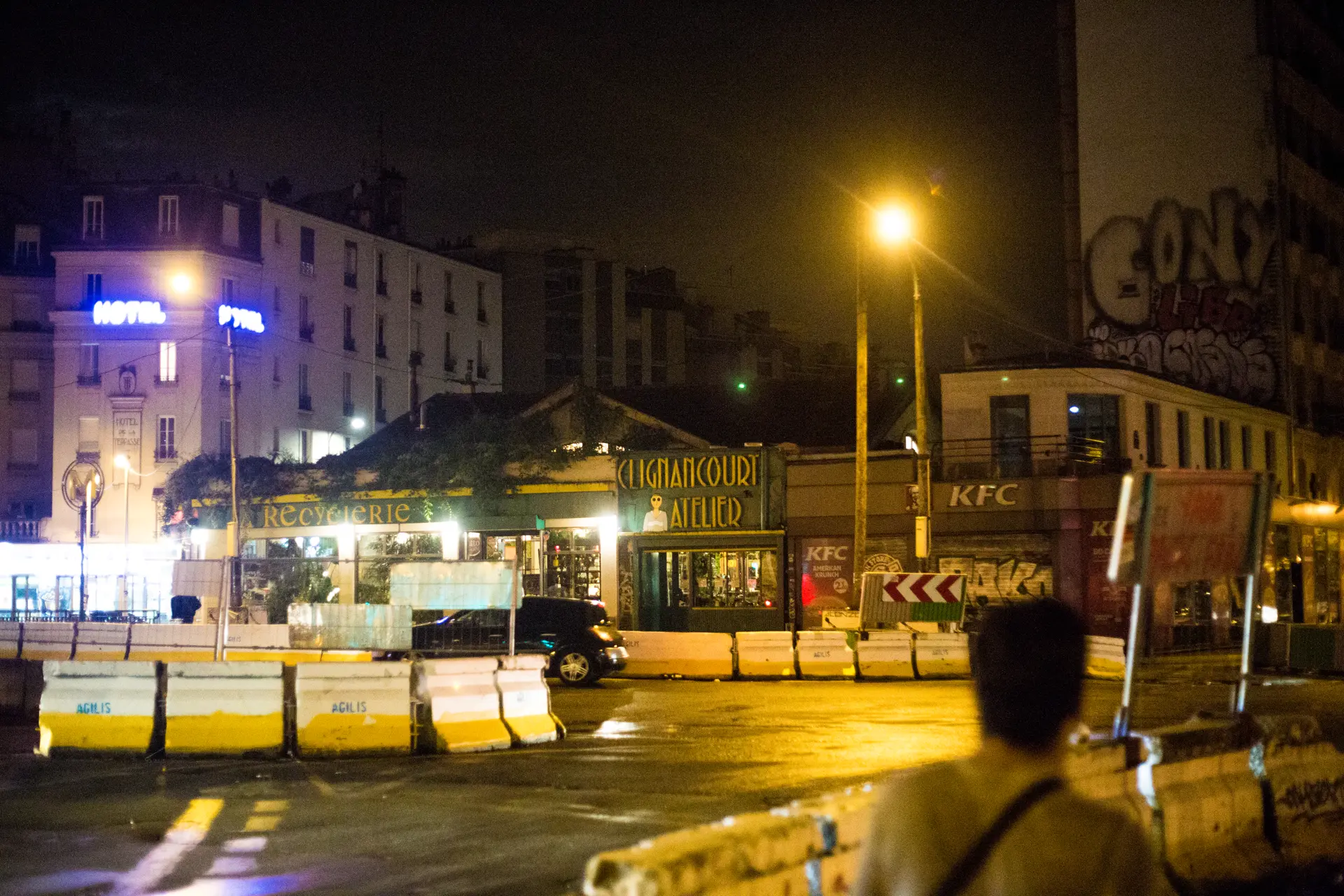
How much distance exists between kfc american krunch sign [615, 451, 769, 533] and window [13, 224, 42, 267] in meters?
40.7

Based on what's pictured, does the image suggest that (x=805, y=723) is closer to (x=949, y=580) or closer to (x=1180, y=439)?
(x=949, y=580)

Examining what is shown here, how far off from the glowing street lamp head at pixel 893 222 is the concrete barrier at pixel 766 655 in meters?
7.79

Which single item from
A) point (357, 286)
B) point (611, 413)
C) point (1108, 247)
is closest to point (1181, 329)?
point (1108, 247)

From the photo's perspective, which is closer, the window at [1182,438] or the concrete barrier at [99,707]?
the concrete barrier at [99,707]

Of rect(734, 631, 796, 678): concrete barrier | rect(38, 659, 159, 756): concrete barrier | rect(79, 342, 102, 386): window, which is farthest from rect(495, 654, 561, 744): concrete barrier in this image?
rect(79, 342, 102, 386): window

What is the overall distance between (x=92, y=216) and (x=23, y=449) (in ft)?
41.2

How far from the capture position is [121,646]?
2520 cm

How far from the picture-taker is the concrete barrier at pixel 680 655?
25.6 metres

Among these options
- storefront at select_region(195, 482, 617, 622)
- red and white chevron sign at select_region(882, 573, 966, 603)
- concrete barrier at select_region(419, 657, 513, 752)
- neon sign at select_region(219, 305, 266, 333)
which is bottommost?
concrete barrier at select_region(419, 657, 513, 752)

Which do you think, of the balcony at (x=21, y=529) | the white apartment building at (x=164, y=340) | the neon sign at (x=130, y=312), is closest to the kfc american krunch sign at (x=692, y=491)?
the white apartment building at (x=164, y=340)

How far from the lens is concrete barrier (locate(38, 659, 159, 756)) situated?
48.5 feet

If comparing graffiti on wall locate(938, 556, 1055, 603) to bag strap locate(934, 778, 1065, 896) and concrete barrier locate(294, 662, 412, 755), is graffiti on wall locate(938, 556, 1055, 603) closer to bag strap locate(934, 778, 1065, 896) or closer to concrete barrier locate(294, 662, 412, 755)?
concrete barrier locate(294, 662, 412, 755)

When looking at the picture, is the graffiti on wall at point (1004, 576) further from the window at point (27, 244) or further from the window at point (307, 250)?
the window at point (27, 244)

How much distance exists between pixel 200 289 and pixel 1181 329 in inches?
1532
